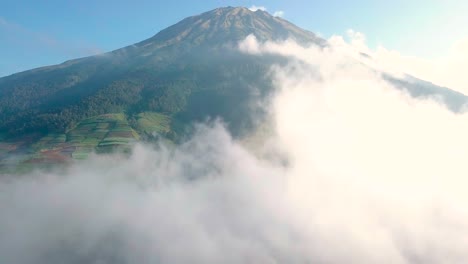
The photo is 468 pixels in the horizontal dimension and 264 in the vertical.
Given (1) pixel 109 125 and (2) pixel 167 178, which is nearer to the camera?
(2) pixel 167 178

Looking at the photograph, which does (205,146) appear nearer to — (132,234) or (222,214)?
(222,214)

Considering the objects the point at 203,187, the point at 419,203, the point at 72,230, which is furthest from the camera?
the point at 419,203

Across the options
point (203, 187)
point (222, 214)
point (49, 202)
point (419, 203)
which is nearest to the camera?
point (49, 202)

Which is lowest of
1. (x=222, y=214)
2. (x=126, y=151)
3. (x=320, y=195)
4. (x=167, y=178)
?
(x=320, y=195)

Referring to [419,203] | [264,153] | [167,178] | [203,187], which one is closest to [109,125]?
[167,178]

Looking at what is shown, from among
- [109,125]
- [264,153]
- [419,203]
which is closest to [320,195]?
[264,153]

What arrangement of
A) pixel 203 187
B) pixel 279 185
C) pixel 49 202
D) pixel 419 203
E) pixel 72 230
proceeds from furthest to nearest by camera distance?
pixel 419 203 < pixel 279 185 < pixel 203 187 < pixel 49 202 < pixel 72 230

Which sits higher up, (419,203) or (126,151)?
(126,151)

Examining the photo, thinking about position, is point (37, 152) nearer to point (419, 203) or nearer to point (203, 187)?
point (203, 187)

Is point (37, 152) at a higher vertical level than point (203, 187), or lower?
higher
